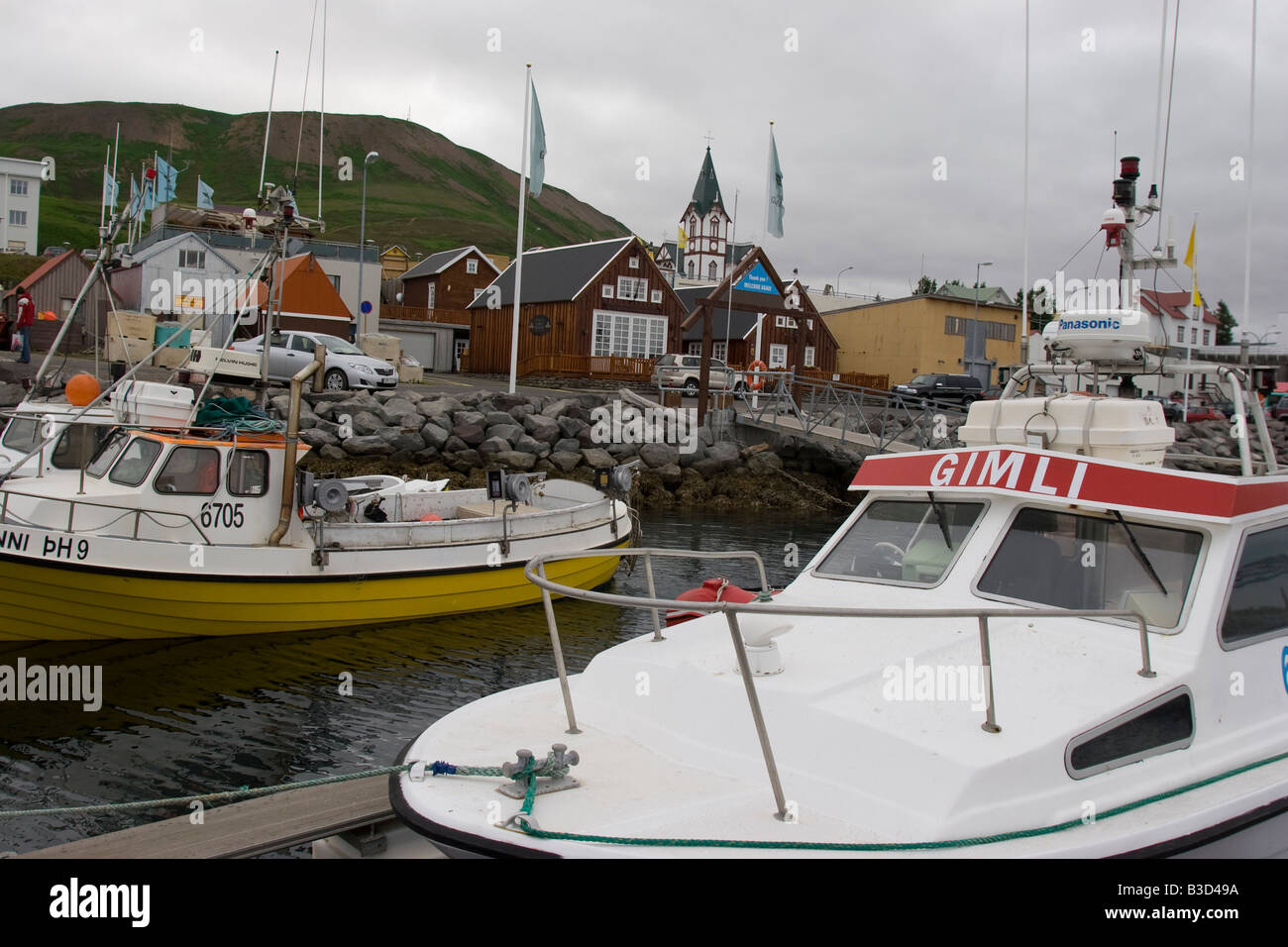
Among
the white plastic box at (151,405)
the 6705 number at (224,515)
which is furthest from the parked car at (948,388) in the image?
the white plastic box at (151,405)

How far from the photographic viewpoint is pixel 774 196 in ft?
101

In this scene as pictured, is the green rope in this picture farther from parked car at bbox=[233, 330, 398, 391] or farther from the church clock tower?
the church clock tower

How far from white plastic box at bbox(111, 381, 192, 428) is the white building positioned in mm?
96249

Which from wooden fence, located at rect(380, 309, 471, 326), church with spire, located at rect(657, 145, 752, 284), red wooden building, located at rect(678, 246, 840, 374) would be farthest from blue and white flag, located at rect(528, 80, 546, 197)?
church with spire, located at rect(657, 145, 752, 284)

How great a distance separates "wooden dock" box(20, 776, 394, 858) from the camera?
5.03m

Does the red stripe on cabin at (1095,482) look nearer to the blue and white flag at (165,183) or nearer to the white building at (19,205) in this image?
the blue and white flag at (165,183)

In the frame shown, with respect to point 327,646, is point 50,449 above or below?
above

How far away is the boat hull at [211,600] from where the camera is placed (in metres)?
10.9

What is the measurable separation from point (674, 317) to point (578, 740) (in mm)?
44532

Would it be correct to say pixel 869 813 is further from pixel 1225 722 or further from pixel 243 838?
pixel 243 838

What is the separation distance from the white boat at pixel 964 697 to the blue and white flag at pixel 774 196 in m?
25.3

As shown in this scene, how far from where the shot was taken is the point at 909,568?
6.02 meters
